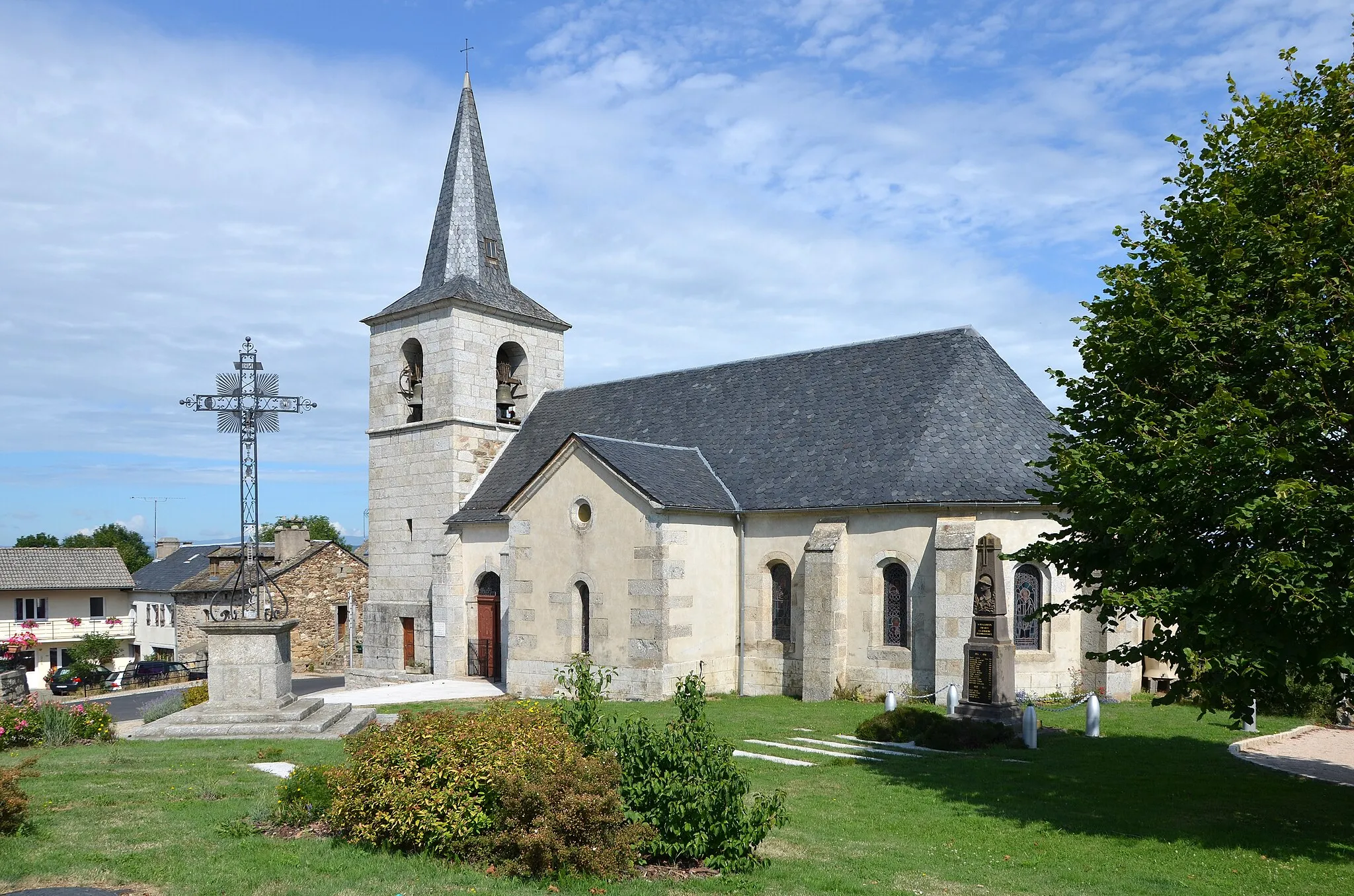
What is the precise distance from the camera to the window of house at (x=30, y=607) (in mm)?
50594

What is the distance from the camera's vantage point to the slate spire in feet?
106

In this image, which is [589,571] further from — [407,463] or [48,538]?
[48,538]

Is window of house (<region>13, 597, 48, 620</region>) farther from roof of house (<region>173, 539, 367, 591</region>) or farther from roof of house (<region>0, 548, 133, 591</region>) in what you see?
roof of house (<region>173, 539, 367, 591</region>)

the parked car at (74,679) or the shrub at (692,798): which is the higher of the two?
the shrub at (692,798)

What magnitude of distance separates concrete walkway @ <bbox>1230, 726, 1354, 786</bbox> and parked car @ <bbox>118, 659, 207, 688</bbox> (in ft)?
130

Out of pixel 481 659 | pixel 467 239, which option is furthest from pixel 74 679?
pixel 467 239

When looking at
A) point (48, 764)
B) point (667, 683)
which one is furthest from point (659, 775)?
point (667, 683)

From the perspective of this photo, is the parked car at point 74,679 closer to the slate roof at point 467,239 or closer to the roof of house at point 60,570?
the roof of house at point 60,570

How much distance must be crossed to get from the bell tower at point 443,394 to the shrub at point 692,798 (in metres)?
21.2

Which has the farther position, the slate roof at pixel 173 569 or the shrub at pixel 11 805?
the slate roof at pixel 173 569

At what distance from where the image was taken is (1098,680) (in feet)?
72.4

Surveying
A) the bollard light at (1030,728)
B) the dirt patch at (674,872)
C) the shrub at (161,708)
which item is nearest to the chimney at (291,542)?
the shrub at (161,708)

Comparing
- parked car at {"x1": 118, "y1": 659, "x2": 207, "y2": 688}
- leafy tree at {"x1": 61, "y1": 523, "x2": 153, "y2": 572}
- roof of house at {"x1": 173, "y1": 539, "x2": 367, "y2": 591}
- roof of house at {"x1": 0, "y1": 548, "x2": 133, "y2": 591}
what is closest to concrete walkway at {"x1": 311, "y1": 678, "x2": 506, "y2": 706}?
roof of house at {"x1": 173, "y1": 539, "x2": 367, "y2": 591}

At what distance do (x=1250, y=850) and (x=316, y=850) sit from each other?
29.2ft
